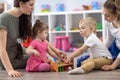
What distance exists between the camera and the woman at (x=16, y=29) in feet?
6.93

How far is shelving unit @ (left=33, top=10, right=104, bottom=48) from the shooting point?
17.4 ft

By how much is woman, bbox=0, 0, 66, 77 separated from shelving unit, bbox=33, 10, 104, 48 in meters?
2.90

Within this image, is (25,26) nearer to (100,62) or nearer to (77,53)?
(77,53)

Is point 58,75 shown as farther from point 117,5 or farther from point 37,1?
point 37,1

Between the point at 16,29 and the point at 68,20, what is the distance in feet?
10.2

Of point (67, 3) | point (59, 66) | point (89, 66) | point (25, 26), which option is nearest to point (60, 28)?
point (67, 3)

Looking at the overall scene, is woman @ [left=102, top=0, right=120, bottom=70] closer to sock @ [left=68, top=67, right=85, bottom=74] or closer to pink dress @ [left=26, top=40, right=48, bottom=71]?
sock @ [left=68, top=67, right=85, bottom=74]

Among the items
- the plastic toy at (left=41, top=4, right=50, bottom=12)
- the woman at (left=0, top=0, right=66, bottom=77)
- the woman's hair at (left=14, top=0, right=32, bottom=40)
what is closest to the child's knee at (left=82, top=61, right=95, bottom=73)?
the woman at (left=0, top=0, right=66, bottom=77)

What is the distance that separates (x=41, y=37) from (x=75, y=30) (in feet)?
10.1

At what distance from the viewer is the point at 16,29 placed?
232 centimetres

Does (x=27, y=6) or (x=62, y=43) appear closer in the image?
(x=27, y=6)

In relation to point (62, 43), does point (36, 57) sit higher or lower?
higher

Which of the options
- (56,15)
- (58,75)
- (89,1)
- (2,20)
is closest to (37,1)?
(56,15)

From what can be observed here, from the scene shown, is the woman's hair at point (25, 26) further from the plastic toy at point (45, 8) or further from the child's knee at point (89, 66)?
the plastic toy at point (45, 8)
